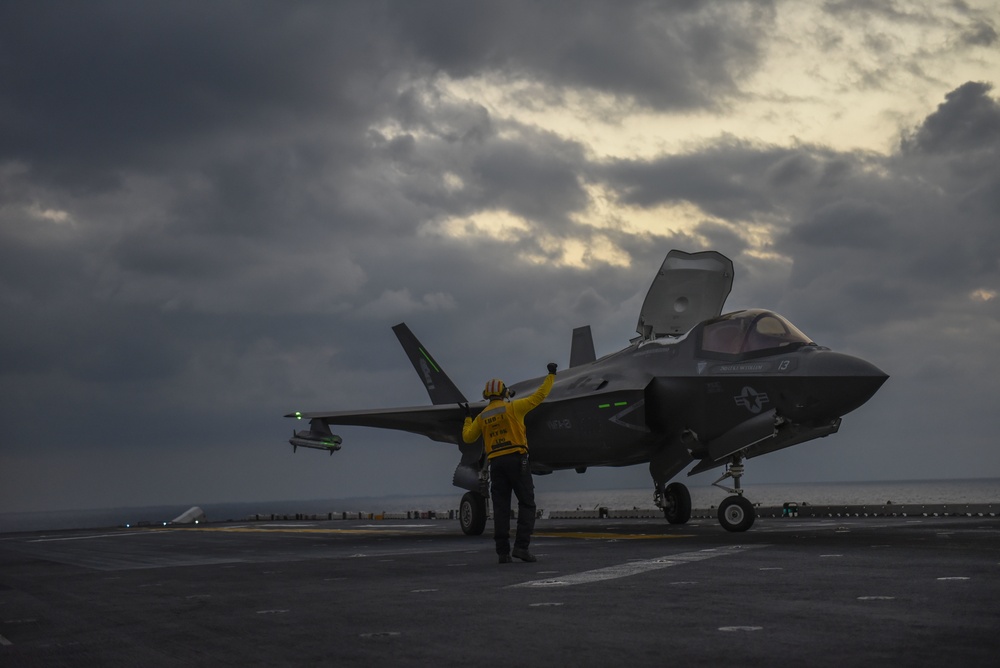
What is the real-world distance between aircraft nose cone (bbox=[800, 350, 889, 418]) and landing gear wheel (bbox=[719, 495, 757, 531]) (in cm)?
197

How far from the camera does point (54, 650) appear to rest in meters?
5.99

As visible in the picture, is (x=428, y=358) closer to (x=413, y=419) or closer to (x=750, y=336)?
(x=413, y=419)

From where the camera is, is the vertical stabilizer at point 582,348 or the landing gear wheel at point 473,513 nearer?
the landing gear wheel at point 473,513

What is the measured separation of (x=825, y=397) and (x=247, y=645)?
11743 millimetres

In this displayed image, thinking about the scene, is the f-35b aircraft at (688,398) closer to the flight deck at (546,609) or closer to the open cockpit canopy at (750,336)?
the open cockpit canopy at (750,336)

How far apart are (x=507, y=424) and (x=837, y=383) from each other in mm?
6159

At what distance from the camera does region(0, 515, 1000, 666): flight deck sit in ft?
16.4

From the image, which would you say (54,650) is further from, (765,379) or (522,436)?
(765,379)

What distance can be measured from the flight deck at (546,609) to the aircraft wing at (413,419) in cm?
929

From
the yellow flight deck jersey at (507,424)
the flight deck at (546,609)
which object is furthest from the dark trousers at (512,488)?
the flight deck at (546,609)

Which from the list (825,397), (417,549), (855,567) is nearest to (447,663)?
(855,567)

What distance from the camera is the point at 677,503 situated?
20547 mm

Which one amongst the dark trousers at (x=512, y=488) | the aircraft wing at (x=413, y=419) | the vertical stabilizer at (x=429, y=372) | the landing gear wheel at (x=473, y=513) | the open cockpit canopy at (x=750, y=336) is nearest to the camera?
the dark trousers at (x=512, y=488)

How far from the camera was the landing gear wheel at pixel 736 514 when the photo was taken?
16.0 metres
